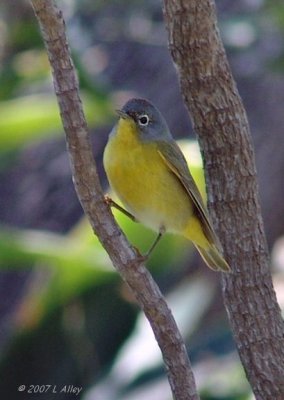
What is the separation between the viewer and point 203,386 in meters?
5.12

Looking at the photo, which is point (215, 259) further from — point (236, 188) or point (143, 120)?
point (143, 120)

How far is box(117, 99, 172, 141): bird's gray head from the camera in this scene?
4.24m

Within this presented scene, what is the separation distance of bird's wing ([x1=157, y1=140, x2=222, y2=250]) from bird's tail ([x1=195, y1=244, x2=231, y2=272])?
0.05 m

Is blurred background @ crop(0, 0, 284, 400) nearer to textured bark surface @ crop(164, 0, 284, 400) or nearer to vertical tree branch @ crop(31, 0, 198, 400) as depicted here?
textured bark surface @ crop(164, 0, 284, 400)

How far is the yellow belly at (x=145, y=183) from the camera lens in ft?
13.4

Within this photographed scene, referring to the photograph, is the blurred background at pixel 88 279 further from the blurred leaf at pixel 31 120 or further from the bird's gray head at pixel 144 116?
the bird's gray head at pixel 144 116

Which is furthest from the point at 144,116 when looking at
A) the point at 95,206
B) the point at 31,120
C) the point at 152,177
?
the point at 95,206

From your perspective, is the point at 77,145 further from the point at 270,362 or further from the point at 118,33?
the point at 118,33

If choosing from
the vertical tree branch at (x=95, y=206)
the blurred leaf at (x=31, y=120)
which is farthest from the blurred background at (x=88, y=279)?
the vertical tree branch at (x=95, y=206)

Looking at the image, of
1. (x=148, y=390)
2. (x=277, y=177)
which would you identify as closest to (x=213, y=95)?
(x=148, y=390)

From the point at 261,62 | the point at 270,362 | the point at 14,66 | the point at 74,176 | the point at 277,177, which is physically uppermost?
the point at 277,177

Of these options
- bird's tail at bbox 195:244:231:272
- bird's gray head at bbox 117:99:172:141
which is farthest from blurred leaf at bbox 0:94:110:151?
bird's tail at bbox 195:244:231:272

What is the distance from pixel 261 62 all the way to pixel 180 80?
349cm

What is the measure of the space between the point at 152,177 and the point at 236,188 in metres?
0.50
